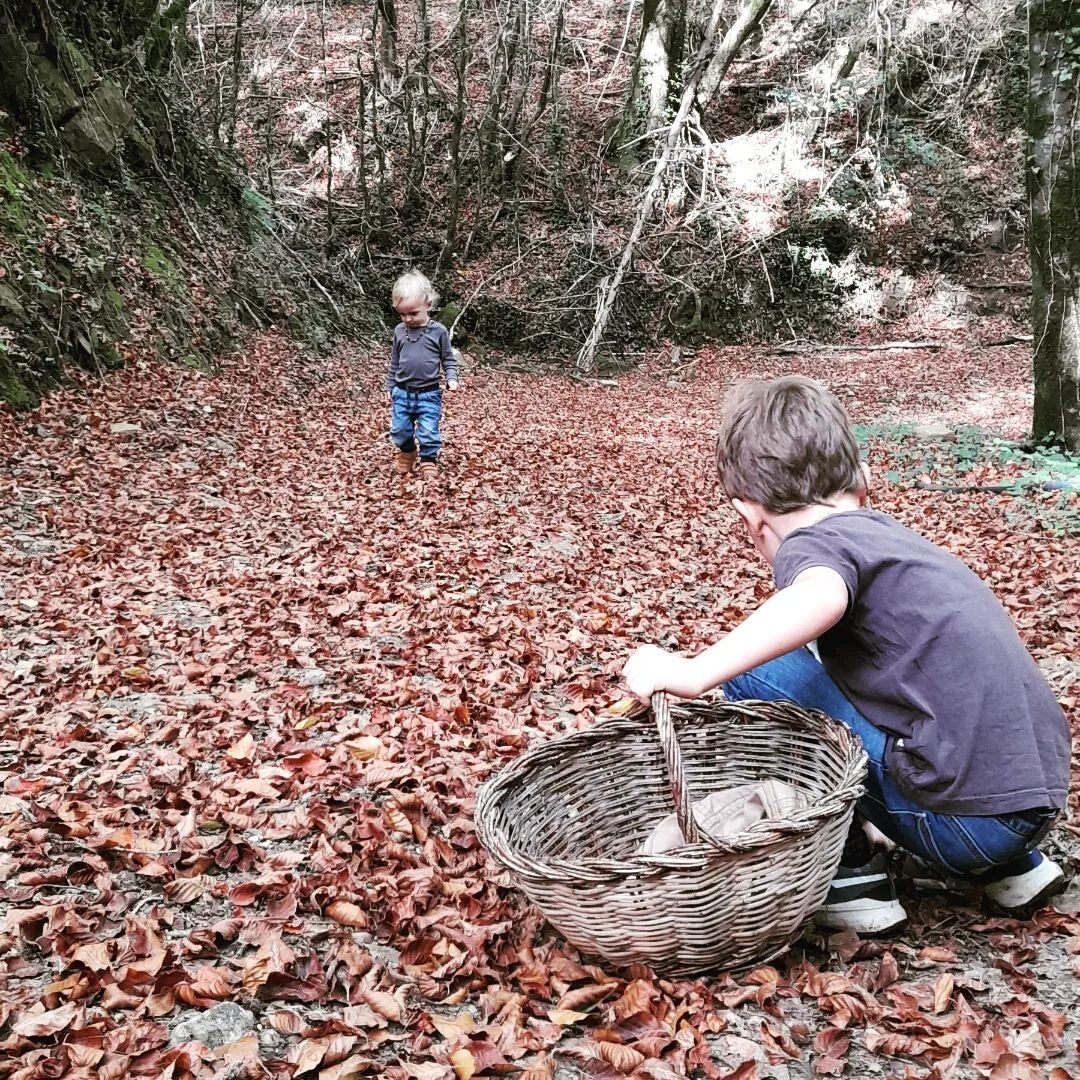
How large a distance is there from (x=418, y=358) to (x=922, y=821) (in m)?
6.29

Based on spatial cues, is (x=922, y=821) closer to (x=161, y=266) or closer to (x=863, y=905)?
(x=863, y=905)

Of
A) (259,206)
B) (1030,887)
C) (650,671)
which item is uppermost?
(259,206)

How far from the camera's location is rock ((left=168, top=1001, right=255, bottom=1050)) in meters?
1.97

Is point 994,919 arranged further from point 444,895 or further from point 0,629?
point 0,629

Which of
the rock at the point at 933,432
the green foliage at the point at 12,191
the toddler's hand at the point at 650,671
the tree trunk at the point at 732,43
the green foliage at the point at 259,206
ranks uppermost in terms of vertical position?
the tree trunk at the point at 732,43

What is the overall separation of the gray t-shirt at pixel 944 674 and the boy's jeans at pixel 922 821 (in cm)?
5

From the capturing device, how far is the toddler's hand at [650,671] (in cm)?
200

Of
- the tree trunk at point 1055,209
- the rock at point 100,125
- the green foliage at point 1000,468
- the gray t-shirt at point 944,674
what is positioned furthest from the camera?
the rock at point 100,125

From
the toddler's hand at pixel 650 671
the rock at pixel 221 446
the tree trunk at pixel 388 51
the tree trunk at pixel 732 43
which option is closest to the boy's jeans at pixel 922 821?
the toddler's hand at pixel 650 671

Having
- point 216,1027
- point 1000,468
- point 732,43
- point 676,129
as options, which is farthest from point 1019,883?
point 732,43

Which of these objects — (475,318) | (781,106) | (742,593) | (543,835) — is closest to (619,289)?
(475,318)

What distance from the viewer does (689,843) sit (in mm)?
2002

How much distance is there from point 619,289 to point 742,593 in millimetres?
12685

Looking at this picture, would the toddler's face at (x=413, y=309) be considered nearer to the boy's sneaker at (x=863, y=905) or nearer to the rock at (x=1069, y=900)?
the boy's sneaker at (x=863, y=905)
